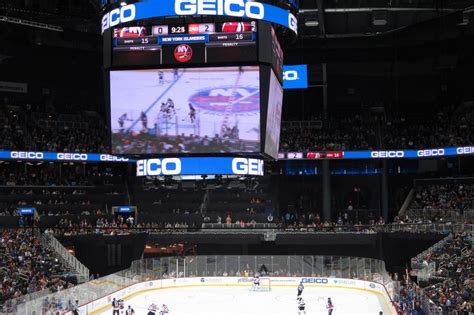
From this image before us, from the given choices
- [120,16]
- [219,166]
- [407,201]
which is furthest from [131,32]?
[407,201]

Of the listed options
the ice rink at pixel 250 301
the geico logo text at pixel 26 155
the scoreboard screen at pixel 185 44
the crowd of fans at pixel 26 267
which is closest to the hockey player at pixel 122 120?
the scoreboard screen at pixel 185 44

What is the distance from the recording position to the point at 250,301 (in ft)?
95.9

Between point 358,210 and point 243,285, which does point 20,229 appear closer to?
point 243,285

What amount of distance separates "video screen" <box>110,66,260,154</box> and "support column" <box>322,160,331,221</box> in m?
25.8

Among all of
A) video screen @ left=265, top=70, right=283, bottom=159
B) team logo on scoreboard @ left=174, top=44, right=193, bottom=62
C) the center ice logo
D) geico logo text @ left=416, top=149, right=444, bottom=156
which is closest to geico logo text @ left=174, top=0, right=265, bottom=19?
team logo on scoreboard @ left=174, top=44, right=193, bottom=62

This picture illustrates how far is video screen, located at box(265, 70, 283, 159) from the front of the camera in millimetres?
23125

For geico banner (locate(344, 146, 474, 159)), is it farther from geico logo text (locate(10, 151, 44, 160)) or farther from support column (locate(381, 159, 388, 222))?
geico logo text (locate(10, 151, 44, 160))

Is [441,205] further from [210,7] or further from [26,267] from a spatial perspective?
[210,7]

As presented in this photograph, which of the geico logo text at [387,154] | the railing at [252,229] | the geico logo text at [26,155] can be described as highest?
the geico logo text at [26,155]

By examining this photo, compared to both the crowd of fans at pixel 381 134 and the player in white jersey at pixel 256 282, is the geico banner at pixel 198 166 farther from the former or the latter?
the crowd of fans at pixel 381 134

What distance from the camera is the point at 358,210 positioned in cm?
4966

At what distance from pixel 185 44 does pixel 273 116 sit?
4.01 metres

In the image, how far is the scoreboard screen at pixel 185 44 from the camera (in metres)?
22.8

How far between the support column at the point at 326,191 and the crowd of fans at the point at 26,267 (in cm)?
1974
